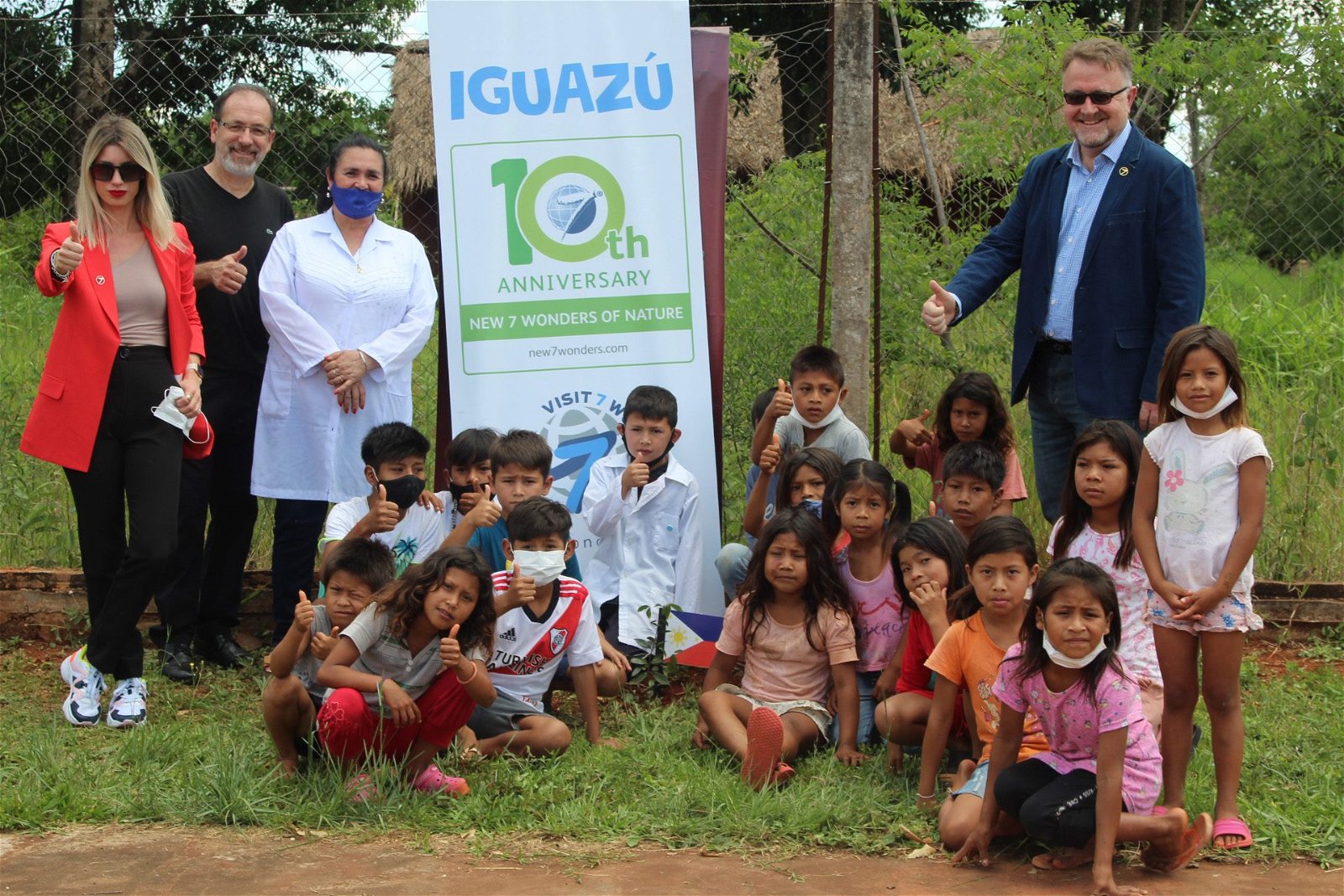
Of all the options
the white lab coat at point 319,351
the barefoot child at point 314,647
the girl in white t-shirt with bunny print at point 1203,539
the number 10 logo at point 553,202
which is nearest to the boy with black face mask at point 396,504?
the white lab coat at point 319,351

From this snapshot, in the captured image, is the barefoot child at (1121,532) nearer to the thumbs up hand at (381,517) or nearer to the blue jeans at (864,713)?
the blue jeans at (864,713)

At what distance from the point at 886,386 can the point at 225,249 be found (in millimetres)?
3146

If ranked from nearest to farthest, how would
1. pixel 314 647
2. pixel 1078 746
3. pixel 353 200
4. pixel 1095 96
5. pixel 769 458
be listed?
pixel 1078 746 → pixel 314 647 → pixel 1095 96 → pixel 769 458 → pixel 353 200

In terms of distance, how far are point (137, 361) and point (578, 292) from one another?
5.13ft

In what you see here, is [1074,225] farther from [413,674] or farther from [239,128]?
[239,128]

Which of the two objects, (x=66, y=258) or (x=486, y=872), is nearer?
(x=486, y=872)

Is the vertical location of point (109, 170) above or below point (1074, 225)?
above

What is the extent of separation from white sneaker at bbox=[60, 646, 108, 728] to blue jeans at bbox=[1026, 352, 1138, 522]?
3.13m

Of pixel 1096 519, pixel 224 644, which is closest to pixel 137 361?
pixel 224 644

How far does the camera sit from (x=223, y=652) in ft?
17.2

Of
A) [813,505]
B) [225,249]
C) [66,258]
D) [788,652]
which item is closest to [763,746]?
[788,652]

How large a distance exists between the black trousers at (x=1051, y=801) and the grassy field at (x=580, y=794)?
294 mm

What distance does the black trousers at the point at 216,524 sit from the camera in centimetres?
502

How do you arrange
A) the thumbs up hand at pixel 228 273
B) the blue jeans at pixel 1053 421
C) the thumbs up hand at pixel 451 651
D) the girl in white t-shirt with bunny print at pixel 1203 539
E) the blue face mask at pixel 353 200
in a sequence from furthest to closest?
the blue face mask at pixel 353 200 < the thumbs up hand at pixel 228 273 < the blue jeans at pixel 1053 421 < the thumbs up hand at pixel 451 651 < the girl in white t-shirt with bunny print at pixel 1203 539
